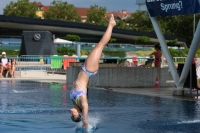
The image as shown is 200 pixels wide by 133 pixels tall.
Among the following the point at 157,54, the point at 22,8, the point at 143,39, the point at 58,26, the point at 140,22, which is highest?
the point at 22,8

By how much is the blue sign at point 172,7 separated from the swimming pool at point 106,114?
2512 millimetres

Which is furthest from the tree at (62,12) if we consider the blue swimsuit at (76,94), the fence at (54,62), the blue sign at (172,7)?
the blue swimsuit at (76,94)

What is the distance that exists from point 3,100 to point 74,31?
69.5 m

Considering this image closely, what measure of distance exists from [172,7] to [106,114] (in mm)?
5497

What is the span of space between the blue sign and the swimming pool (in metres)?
2.51

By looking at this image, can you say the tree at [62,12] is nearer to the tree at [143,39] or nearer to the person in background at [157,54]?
the tree at [143,39]

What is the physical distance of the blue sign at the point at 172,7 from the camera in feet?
47.4

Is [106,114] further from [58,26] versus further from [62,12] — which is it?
[62,12]

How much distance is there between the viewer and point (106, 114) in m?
10.8

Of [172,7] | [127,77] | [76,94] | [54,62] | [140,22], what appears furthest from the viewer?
[140,22]

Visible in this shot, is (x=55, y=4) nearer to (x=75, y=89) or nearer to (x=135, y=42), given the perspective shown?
(x=135, y=42)

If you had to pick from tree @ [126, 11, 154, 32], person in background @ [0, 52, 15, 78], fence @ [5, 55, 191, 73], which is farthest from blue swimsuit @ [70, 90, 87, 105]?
tree @ [126, 11, 154, 32]

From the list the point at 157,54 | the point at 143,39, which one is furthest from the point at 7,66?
the point at 143,39

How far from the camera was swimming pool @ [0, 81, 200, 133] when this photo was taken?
8.77 m
